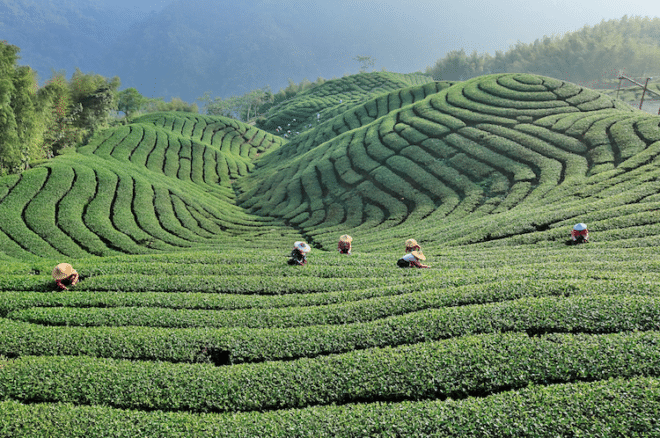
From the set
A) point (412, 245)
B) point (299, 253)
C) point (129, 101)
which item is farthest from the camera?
point (129, 101)

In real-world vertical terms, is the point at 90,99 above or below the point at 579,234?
above

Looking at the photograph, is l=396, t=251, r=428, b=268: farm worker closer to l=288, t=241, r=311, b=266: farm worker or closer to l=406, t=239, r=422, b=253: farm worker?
l=406, t=239, r=422, b=253: farm worker

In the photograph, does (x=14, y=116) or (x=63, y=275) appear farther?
(x=14, y=116)

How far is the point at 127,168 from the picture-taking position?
141ft

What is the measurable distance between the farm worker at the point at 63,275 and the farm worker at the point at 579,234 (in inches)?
903

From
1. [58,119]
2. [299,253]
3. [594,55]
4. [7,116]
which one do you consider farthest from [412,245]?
[594,55]

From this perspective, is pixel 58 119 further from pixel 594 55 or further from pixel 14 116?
pixel 594 55

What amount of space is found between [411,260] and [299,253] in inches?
204

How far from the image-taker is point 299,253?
17219 mm

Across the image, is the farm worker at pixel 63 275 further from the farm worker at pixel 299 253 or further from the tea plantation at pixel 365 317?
the farm worker at pixel 299 253

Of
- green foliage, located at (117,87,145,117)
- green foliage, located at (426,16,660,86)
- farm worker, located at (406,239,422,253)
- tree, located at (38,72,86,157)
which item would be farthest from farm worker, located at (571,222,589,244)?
green foliage, located at (426,16,660,86)

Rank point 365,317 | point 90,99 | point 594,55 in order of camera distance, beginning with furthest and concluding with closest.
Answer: point 594,55, point 90,99, point 365,317

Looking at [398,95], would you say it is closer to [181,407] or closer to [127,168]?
[127,168]

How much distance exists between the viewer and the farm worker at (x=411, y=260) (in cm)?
1646
